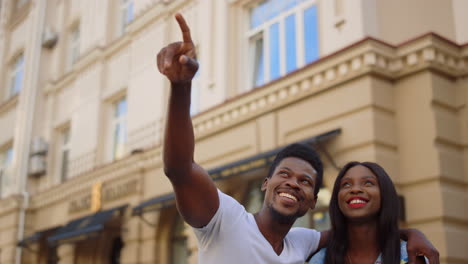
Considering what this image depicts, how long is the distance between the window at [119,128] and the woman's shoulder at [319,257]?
9791 millimetres

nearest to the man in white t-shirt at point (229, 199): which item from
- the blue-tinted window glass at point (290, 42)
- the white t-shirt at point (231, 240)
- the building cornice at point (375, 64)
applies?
the white t-shirt at point (231, 240)

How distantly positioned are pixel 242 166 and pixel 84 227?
14.6ft

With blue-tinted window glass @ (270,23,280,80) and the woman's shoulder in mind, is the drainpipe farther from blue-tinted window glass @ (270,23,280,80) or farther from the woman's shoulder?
the woman's shoulder

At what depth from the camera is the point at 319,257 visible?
286 centimetres

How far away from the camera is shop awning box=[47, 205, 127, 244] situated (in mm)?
10742

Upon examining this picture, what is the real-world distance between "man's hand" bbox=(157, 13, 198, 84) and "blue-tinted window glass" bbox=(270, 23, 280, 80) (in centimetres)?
709

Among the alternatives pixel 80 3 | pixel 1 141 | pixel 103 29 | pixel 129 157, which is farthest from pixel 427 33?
pixel 1 141

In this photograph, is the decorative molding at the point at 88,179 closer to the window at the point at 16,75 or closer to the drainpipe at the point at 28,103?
the drainpipe at the point at 28,103

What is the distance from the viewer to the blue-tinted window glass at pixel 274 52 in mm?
9109

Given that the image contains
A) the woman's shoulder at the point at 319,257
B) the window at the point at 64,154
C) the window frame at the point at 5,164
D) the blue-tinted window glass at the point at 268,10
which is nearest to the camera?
the woman's shoulder at the point at 319,257

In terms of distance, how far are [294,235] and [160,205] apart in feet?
23.3

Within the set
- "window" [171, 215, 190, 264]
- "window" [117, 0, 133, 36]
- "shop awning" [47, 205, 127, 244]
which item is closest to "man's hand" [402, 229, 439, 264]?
"window" [171, 215, 190, 264]

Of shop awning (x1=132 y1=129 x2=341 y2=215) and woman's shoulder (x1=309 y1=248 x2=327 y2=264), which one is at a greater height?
shop awning (x1=132 y1=129 x2=341 y2=215)

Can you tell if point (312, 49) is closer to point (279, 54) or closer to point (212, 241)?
point (279, 54)
